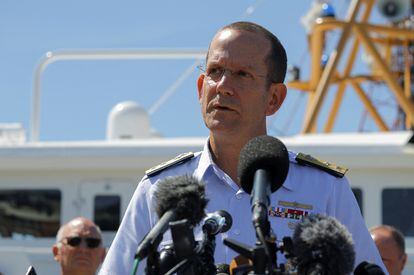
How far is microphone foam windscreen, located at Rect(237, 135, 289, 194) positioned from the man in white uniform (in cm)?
48

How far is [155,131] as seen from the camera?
32.9 feet

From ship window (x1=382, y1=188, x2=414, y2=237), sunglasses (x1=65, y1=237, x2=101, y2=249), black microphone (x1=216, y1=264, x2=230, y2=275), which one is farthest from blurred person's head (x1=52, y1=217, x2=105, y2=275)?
black microphone (x1=216, y1=264, x2=230, y2=275)

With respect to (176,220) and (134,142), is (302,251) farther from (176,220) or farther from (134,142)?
(134,142)

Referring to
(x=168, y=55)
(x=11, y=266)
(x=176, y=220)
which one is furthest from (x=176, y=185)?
(x=168, y=55)

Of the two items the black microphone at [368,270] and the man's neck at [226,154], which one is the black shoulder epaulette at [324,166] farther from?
the black microphone at [368,270]

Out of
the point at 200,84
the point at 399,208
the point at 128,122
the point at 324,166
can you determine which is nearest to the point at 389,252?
the point at 399,208

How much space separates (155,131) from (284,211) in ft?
24.9

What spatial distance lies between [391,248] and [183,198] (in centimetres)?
334

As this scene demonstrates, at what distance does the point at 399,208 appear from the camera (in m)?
7.18

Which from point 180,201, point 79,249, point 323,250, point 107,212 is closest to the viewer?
point 323,250

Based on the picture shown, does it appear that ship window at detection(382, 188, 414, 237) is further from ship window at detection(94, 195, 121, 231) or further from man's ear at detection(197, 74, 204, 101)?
man's ear at detection(197, 74, 204, 101)

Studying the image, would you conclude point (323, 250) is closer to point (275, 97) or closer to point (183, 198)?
point (183, 198)

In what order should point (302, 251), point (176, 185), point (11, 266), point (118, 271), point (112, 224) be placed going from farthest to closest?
point (112, 224)
point (11, 266)
point (118, 271)
point (176, 185)
point (302, 251)

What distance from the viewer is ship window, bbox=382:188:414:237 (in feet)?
23.3
